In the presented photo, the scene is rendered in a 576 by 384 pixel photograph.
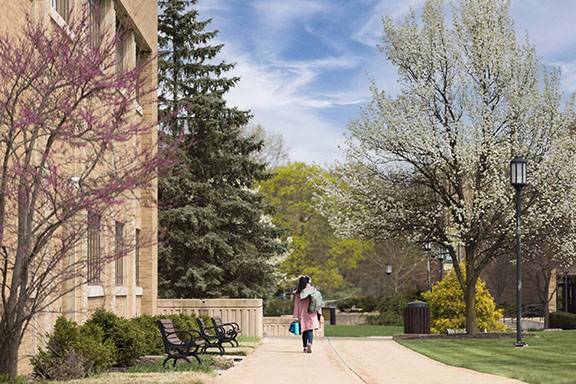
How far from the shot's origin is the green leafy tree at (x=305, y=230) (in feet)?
176

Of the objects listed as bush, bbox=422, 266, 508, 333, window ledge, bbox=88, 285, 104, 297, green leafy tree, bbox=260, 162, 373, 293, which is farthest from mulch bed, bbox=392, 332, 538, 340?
green leafy tree, bbox=260, 162, 373, 293

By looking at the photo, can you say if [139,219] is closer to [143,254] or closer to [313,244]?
[143,254]

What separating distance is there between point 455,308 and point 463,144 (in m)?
6.51

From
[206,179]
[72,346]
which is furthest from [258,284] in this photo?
[72,346]

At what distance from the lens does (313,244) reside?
54781 millimetres

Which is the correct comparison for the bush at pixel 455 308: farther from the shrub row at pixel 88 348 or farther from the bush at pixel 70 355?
the bush at pixel 70 355

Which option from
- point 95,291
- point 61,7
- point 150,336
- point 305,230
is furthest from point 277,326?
point 61,7

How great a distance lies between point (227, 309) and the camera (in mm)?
27141

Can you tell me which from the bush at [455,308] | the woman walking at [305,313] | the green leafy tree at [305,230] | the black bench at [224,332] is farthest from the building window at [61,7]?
the green leafy tree at [305,230]

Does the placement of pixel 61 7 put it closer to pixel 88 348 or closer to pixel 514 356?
pixel 88 348

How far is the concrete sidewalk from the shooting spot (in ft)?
40.9

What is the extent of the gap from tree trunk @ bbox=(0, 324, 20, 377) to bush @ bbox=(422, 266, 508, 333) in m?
21.1

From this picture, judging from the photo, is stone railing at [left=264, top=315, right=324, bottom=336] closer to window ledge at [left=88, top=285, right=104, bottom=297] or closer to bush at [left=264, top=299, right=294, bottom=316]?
bush at [left=264, top=299, right=294, bottom=316]

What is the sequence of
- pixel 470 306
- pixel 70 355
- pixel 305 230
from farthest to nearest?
pixel 305 230
pixel 470 306
pixel 70 355
